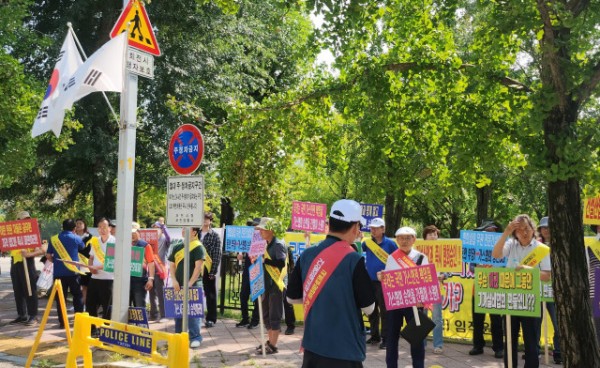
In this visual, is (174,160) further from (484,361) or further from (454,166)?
(484,361)

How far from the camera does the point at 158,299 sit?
14.0 meters

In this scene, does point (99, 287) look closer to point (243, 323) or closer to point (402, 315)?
point (243, 323)

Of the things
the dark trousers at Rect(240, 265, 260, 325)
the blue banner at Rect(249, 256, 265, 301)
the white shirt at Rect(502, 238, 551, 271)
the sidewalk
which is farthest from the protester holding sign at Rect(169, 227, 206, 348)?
the white shirt at Rect(502, 238, 551, 271)

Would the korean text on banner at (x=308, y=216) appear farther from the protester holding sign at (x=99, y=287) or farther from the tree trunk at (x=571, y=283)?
the tree trunk at (x=571, y=283)

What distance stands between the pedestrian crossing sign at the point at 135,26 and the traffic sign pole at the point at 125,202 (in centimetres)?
19

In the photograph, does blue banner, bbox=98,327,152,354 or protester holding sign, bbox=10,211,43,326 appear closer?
blue banner, bbox=98,327,152,354

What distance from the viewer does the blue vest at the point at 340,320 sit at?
475 cm

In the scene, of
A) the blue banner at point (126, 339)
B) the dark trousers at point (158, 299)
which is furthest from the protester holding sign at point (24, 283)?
the blue banner at point (126, 339)

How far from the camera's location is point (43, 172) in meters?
24.2

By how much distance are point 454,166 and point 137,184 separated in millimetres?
16732

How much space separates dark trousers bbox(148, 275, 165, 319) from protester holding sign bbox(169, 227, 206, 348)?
10.5 feet

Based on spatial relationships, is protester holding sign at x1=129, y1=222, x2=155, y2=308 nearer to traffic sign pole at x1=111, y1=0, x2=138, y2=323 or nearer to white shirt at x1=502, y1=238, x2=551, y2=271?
traffic sign pole at x1=111, y1=0, x2=138, y2=323

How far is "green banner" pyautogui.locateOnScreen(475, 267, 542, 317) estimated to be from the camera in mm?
7531

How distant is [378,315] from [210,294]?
125 inches
